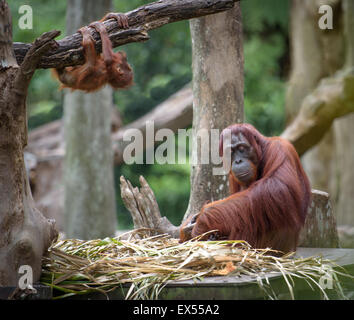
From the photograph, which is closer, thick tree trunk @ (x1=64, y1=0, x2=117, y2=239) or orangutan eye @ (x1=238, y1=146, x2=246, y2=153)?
orangutan eye @ (x1=238, y1=146, x2=246, y2=153)

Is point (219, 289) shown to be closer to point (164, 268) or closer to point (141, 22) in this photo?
point (164, 268)

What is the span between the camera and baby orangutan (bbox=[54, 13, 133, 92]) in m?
2.79

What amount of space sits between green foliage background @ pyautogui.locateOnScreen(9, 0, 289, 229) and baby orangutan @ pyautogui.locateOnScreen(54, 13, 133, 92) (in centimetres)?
354

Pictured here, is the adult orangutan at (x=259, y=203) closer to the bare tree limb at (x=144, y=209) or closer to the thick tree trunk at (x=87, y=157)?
the bare tree limb at (x=144, y=209)

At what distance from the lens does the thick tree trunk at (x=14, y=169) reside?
217 cm

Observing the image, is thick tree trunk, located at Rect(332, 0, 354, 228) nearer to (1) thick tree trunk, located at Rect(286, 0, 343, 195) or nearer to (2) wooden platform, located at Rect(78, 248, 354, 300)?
(1) thick tree trunk, located at Rect(286, 0, 343, 195)

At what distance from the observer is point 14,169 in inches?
88.5

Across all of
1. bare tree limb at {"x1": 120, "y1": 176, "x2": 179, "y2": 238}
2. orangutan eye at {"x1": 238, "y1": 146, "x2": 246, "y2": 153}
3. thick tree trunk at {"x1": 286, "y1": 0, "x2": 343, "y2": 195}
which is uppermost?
thick tree trunk at {"x1": 286, "y1": 0, "x2": 343, "y2": 195}

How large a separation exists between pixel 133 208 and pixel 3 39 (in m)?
1.60

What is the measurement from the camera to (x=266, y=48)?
9.18 meters

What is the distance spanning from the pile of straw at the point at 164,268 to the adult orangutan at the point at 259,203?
169 millimetres

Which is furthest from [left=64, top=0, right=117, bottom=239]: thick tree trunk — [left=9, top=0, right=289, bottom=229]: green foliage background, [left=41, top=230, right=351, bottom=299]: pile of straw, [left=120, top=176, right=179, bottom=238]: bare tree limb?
[left=41, top=230, right=351, bottom=299]: pile of straw

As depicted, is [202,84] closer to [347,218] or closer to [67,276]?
[67,276]
